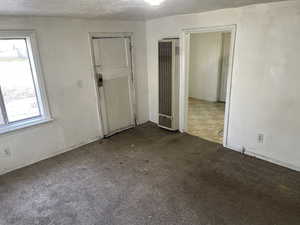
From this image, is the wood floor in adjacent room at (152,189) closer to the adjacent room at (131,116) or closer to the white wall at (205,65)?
the adjacent room at (131,116)

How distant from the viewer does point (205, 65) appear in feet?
18.7

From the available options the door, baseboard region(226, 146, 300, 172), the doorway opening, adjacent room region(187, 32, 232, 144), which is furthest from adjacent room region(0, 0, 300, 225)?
the door

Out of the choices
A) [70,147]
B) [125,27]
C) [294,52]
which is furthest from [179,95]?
[70,147]

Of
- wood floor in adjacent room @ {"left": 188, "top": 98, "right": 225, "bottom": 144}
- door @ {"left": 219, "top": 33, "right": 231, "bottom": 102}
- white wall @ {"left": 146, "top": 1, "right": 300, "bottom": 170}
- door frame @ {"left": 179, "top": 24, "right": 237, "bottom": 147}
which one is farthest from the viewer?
door @ {"left": 219, "top": 33, "right": 231, "bottom": 102}

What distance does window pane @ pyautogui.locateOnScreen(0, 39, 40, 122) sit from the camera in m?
2.70

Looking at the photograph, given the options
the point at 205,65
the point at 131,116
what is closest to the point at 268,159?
the point at 131,116

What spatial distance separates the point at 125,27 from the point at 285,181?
3363mm

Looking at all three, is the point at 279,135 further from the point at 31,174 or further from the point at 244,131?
the point at 31,174

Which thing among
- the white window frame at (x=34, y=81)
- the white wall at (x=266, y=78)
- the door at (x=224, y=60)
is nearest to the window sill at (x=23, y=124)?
the white window frame at (x=34, y=81)

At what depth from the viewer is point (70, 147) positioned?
11.2ft

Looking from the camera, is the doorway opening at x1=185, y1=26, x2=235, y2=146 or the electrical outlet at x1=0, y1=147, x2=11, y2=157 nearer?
the electrical outlet at x1=0, y1=147, x2=11, y2=157

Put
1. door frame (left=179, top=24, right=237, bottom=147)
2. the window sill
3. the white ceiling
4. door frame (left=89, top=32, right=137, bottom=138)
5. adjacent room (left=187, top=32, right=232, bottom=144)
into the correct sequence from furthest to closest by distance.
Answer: adjacent room (left=187, top=32, right=232, bottom=144) → door frame (left=89, top=32, right=137, bottom=138) → door frame (left=179, top=24, right=237, bottom=147) → the window sill → the white ceiling

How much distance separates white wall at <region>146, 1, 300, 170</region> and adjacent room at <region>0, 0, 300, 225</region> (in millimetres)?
13

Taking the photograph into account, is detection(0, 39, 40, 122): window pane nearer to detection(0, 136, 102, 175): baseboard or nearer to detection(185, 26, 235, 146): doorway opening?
detection(0, 136, 102, 175): baseboard
